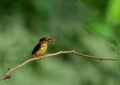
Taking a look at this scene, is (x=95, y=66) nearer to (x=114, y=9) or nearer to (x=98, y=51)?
(x=98, y=51)

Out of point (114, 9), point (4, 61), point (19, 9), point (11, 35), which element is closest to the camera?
point (114, 9)

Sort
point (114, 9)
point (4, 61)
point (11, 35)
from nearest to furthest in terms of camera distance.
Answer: point (114, 9), point (4, 61), point (11, 35)

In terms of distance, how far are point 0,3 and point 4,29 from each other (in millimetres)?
244

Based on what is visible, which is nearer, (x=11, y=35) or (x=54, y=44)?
(x=54, y=44)

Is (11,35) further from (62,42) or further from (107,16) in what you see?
(107,16)

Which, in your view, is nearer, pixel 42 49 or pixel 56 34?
pixel 42 49

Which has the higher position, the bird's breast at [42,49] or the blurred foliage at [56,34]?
the blurred foliage at [56,34]

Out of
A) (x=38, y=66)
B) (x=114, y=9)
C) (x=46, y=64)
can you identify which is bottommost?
(x=114, y=9)

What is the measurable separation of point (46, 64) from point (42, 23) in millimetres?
307

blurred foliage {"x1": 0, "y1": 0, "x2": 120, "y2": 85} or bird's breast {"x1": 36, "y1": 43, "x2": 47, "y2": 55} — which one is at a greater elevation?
blurred foliage {"x1": 0, "y1": 0, "x2": 120, "y2": 85}

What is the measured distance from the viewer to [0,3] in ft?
3.05

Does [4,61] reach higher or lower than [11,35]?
lower

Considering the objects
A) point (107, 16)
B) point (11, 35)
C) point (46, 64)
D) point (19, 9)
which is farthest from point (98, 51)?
Answer: point (107, 16)

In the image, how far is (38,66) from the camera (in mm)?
1026
